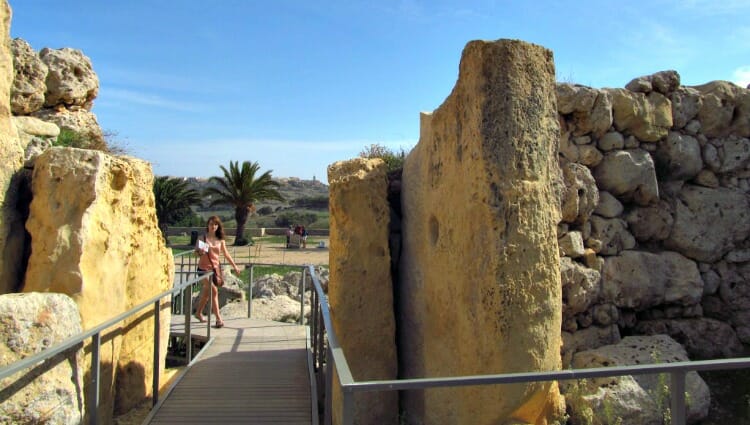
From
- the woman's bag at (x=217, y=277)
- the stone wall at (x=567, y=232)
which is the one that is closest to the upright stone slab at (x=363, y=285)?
the stone wall at (x=567, y=232)

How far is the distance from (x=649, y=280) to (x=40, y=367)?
6.73 metres

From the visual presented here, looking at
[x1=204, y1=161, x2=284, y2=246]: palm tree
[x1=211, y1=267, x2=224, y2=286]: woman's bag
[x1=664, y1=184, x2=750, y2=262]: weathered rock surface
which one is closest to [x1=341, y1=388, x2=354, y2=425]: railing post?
[x1=211, y1=267, x2=224, y2=286]: woman's bag

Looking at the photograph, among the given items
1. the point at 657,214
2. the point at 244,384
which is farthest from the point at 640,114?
the point at 244,384

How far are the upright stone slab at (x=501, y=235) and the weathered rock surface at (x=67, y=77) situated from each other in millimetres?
5121

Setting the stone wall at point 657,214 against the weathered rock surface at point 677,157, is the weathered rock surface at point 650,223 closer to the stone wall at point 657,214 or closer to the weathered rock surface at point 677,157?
the stone wall at point 657,214

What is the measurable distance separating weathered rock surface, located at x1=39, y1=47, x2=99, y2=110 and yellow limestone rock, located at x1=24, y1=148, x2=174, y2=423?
1938 millimetres

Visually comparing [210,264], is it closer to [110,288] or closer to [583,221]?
[110,288]

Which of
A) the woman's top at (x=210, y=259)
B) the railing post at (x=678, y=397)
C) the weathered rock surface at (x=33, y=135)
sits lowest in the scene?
the railing post at (x=678, y=397)

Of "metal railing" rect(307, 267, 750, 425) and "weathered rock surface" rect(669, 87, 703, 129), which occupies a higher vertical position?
"weathered rock surface" rect(669, 87, 703, 129)

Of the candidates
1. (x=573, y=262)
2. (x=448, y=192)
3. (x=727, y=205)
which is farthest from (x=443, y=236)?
(x=727, y=205)

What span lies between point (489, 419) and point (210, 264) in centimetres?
515

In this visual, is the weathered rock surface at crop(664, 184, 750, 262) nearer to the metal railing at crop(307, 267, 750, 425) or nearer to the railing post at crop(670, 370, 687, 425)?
the metal railing at crop(307, 267, 750, 425)

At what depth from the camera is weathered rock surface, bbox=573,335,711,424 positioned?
5457 millimetres

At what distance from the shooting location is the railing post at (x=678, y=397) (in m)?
2.53
